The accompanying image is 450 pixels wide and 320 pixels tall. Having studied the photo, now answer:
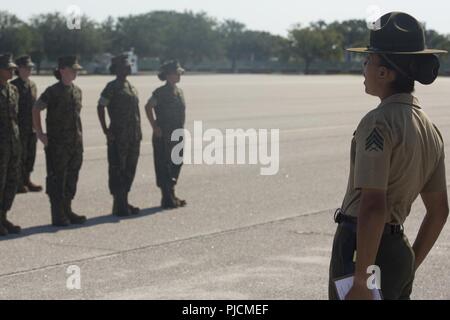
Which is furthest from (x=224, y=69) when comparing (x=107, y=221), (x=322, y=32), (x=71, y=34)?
(x=107, y=221)

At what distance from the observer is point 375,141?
377 centimetres

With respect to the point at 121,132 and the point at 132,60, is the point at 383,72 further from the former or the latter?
the point at 132,60

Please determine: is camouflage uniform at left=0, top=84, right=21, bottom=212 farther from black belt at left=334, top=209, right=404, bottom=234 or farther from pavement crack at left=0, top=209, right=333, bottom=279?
black belt at left=334, top=209, right=404, bottom=234

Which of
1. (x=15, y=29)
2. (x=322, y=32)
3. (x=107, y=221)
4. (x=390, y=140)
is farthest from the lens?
(x=322, y=32)

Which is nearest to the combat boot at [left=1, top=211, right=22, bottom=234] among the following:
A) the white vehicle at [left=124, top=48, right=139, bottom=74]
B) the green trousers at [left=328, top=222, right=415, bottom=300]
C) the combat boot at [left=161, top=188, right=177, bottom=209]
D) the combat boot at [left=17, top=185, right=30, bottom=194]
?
the combat boot at [left=161, top=188, right=177, bottom=209]

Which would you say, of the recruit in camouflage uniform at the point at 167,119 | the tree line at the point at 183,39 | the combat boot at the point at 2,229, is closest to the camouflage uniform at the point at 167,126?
the recruit in camouflage uniform at the point at 167,119

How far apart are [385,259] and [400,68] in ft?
2.55

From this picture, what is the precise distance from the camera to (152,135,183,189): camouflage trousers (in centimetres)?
1195

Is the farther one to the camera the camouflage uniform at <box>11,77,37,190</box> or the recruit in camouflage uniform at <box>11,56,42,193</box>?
the camouflage uniform at <box>11,77,37,190</box>

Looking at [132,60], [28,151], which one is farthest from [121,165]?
[132,60]
